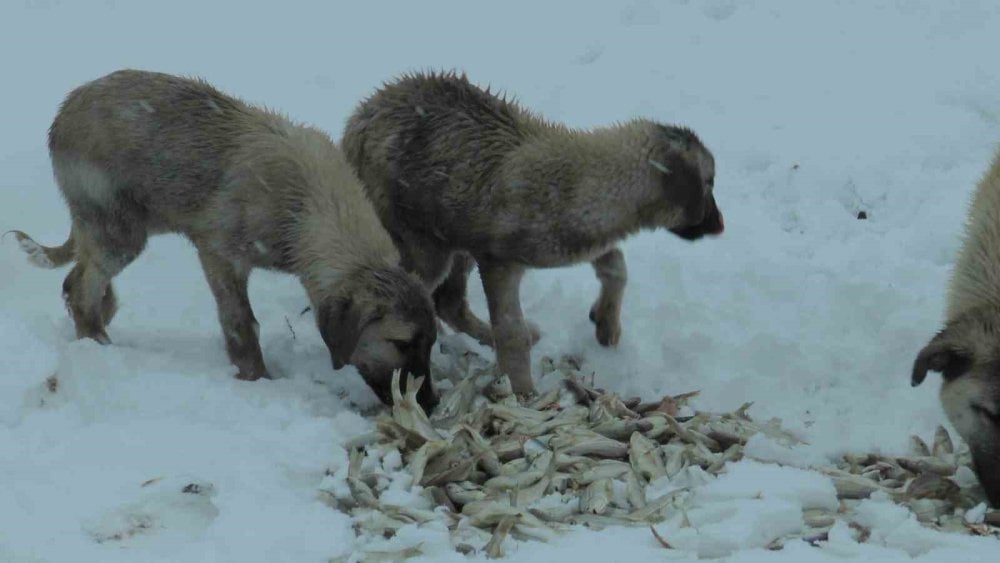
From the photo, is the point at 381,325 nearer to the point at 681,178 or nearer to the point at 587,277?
the point at 681,178

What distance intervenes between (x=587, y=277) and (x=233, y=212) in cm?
284

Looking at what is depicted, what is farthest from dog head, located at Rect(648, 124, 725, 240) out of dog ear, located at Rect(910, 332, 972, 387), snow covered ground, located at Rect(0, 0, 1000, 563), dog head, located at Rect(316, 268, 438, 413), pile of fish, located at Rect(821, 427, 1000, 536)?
dog ear, located at Rect(910, 332, 972, 387)

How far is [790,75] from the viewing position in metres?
11.5

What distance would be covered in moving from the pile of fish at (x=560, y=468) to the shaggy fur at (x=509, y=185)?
89 centimetres

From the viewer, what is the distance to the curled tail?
8.30 m

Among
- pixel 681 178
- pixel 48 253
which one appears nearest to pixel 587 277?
pixel 681 178

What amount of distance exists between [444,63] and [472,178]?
4.88 meters

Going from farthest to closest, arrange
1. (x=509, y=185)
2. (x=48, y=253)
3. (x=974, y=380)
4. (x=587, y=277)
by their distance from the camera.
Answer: (x=587, y=277), (x=48, y=253), (x=509, y=185), (x=974, y=380)

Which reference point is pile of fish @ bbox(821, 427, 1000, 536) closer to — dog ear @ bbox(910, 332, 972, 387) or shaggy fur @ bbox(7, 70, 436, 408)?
dog ear @ bbox(910, 332, 972, 387)

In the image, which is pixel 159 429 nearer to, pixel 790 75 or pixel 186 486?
pixel 186 486

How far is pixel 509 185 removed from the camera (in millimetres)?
7551

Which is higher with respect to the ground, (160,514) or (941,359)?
(941,359)

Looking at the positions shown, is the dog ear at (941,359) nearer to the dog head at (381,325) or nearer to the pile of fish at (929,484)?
the pile of fish at (929,484)

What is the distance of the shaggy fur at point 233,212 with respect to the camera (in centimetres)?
682
